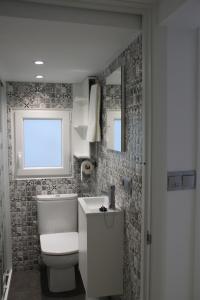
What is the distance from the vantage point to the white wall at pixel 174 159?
1470 mm

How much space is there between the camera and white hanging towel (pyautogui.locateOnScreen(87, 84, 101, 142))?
2662 mm

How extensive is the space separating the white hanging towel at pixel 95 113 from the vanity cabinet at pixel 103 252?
84cm

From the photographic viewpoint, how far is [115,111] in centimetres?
225

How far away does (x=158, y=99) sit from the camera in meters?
1.47

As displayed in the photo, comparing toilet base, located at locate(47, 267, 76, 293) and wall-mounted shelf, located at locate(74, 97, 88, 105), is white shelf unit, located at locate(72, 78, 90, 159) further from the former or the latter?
toilet base, located at locate(47, 267, 76, 293)

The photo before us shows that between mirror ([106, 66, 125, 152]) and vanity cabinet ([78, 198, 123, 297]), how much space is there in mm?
546

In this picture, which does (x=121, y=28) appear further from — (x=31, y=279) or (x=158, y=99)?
(x=31, y=279)

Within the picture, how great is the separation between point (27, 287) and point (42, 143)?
1518 mm

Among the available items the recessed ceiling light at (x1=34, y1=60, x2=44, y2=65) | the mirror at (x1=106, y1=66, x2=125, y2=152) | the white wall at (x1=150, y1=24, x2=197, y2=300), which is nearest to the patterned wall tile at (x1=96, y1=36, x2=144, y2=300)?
the mirror at (x1=106, y1=66, x2=125, y2=152)

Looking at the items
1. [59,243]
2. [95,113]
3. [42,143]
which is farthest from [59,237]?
[95,113]

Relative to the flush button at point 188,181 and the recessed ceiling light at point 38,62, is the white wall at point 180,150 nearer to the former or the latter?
the flush button at point 188,181

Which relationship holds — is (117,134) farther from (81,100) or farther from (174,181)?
(81,100)

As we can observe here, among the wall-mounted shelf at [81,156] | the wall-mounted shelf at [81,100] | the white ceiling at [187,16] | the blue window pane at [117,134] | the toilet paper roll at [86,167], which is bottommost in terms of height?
the toilet paper roll at [86,167]

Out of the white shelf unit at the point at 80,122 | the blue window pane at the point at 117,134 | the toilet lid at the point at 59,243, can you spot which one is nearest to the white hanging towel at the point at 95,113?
the white shelf unit at the point at 80,122
